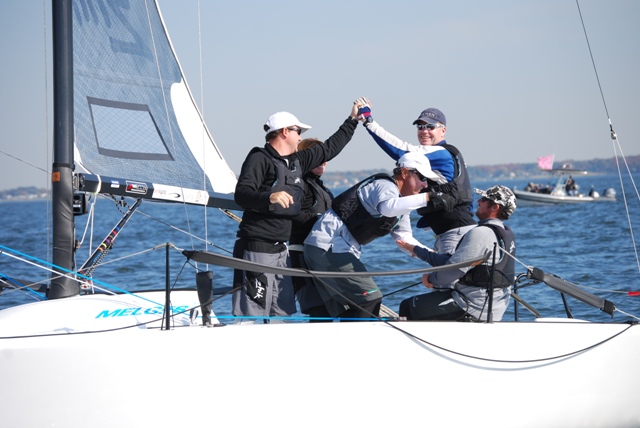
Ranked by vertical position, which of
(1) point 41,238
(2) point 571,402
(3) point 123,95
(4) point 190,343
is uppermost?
(1) point 41,238

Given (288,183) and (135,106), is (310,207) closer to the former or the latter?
(288,183)

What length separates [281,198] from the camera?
3861 millimetres

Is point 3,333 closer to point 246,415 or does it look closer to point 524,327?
point 246,415

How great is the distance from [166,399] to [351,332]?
34.9 inches

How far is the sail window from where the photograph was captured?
17.0 ft

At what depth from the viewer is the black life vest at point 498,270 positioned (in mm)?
4152

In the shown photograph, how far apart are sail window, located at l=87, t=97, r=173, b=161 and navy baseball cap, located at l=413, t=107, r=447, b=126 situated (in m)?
1.76

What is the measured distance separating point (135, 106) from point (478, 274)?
264 centimetres

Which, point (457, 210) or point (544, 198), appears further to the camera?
point (544, 198)

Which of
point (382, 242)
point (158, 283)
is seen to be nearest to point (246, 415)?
point (158, 283)

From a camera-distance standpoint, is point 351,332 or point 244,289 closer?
point 351,332

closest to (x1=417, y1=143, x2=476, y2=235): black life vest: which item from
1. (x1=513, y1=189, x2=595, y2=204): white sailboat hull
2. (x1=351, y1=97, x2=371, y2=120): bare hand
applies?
(x1=351, y1=97, x2=371, y2=120): bare hand

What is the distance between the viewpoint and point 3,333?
3979 millimetres

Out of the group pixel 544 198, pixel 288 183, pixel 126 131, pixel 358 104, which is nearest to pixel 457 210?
pixel 358 104
